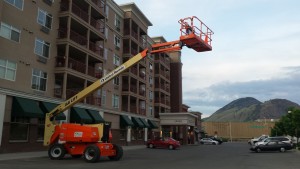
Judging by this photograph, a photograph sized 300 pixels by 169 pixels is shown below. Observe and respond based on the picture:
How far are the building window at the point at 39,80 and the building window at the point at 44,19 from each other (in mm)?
4761

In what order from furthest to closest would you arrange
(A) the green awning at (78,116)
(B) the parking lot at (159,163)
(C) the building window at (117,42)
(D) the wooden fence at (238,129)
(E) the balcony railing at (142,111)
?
(D) the wooden fence at (238,129) → (E) the balcony railing at (142,111) → (C) the building window at (117,42) → (A) the green awning at (78,116) → (B) the parking lot at (159,163)

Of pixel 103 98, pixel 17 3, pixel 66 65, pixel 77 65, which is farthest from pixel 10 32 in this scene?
pixel 103 98

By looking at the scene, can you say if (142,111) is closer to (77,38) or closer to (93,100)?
(93,100)

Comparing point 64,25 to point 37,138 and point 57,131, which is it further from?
point 57,131

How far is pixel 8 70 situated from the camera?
2789cm

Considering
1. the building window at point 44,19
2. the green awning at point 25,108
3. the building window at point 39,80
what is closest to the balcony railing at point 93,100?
the building window at point 39,80

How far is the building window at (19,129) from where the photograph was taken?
2800 cm

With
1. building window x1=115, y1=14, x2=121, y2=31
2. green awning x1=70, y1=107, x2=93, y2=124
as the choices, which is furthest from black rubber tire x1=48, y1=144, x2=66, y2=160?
building window x1=115, y1=14, x2=121, y2=31

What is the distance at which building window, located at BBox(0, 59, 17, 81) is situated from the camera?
89.2ft

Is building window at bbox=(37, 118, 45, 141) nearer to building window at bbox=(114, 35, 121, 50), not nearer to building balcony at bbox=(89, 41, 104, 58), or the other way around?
building balcony at bbox=(89, 41, 104, 58)

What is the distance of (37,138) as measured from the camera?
30797 mm

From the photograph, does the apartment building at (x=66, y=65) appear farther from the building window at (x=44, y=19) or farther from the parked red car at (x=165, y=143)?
the parked red car at (x=165, y=143)

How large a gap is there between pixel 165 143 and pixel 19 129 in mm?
21489

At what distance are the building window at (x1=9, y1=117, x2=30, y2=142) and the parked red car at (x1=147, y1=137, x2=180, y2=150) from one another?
67.1 feet
